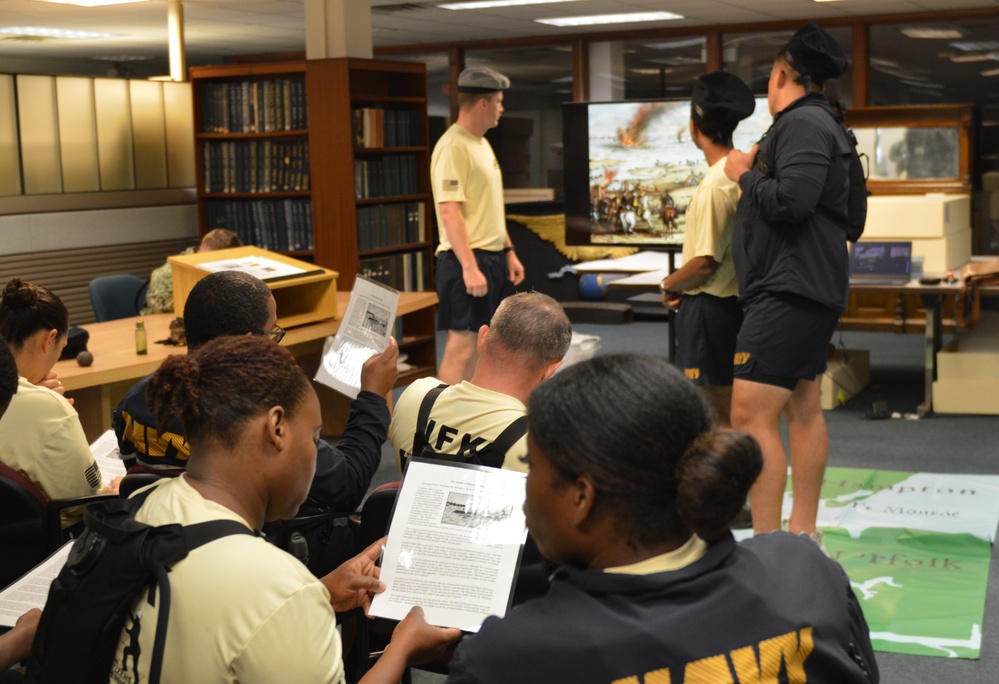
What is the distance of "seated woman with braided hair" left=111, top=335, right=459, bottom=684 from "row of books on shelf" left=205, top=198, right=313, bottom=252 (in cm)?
564

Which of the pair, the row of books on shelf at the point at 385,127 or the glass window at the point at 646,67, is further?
the glass window at the point at 646,67

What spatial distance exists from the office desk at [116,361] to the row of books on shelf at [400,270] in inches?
63.7

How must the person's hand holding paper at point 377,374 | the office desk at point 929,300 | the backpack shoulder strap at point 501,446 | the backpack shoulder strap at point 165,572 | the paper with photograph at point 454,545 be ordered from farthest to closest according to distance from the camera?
the office desk at point 929,300 → the person's hand holding paper at point 377,374 → the backpack shoulder strap at point 501,446 → the paper with photograph at point 454,545 → the backpack shoulder strap at point 165,572

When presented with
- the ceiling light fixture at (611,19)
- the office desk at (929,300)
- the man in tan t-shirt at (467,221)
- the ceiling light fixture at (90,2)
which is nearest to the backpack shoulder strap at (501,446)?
the man in tan t-shirt at (467,221)

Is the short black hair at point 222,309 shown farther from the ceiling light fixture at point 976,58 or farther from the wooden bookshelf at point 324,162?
the ceiling light fixture at point 976,58

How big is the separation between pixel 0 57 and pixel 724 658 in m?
13.1

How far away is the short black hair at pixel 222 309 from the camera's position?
247 cm

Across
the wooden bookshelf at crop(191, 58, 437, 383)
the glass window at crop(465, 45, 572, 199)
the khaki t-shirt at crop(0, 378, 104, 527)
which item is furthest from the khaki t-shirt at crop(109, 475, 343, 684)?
the glass window at crop(465, 45, 572, 199)

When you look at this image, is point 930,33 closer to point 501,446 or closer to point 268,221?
point 268,221

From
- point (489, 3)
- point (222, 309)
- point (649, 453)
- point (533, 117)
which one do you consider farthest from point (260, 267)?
point (533, 117)

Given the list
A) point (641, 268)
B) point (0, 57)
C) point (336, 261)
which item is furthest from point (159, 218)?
point (0, 57)

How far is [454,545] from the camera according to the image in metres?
1.71

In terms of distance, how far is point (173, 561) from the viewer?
1297 mm

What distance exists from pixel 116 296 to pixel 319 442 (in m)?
4.02
